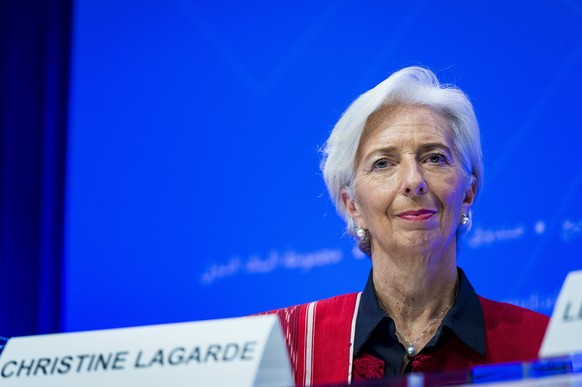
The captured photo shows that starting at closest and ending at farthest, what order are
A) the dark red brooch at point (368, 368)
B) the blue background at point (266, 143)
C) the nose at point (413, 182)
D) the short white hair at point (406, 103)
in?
the dark red brooch at point (368, 368)
the nose at point (413, 182)
the short white hair at point (406, 103)
the blue background at point (266, 143)

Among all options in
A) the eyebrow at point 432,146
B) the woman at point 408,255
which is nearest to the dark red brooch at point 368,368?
the woman at point 408,255

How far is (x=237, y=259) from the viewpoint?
120 inches

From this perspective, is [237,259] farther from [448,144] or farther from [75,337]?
[75,337]

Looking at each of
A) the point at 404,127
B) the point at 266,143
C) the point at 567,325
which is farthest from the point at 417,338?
the point at 266,143

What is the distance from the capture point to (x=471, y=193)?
2.08 metres

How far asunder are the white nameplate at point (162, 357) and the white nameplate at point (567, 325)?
13.2 inches

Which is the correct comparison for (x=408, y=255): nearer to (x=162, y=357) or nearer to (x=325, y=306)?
(x=325, y=306)

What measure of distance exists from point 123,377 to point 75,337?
4.6 inches

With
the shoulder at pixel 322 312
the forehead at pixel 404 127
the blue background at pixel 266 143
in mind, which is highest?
the blue background at pixel 266 143

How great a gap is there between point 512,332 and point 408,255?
268mm

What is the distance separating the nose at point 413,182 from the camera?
1.89 metres

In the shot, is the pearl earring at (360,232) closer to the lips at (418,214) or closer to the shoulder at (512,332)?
the lips at (418,214)

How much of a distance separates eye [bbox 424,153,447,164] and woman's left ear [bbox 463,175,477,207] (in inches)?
5.0

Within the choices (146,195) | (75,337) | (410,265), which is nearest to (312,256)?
(146,195)
